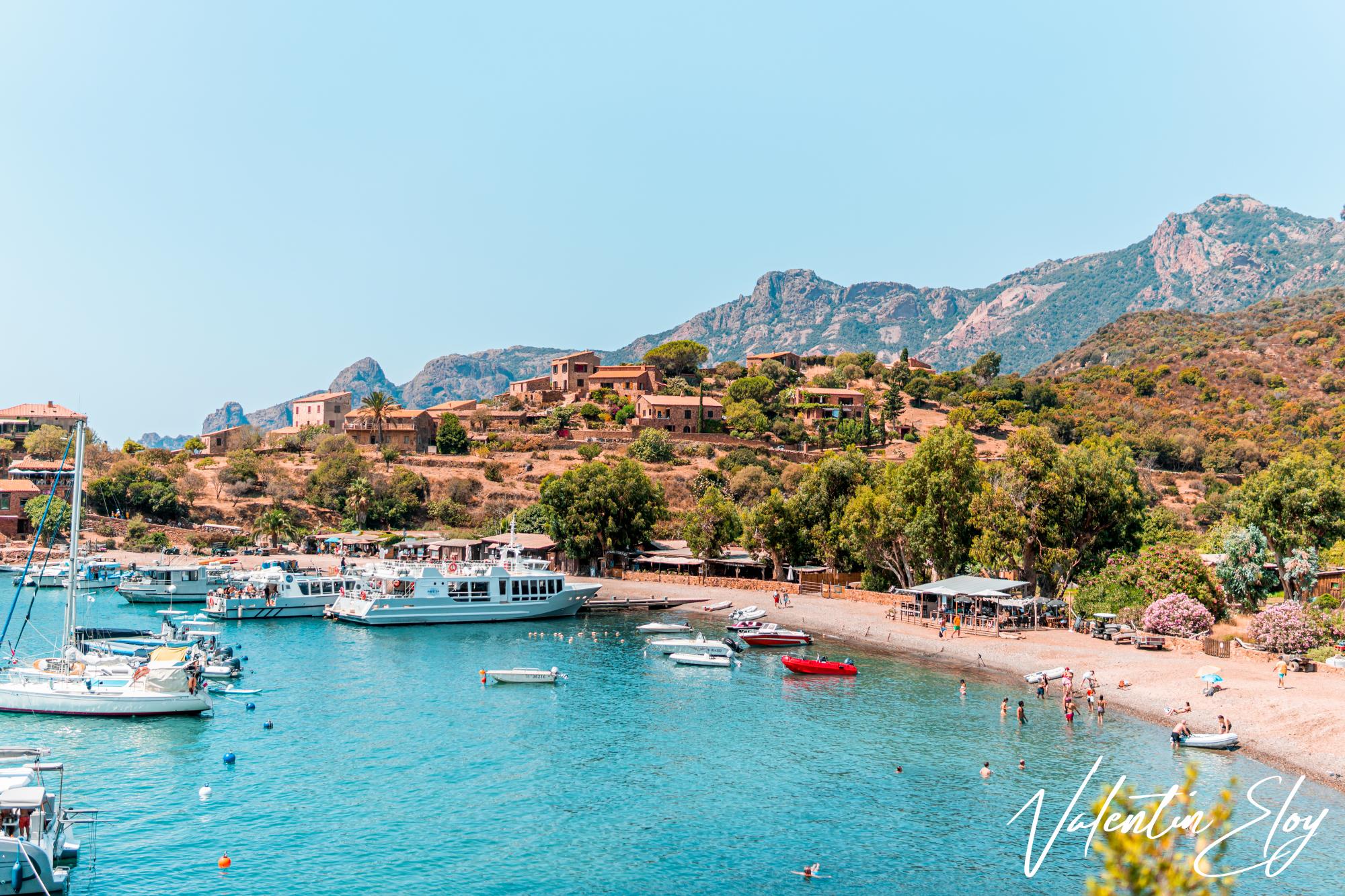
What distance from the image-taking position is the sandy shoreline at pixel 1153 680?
37.2 metres

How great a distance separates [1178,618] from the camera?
54656 mm

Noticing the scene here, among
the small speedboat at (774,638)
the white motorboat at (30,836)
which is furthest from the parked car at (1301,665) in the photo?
the white motorboat at (30,836)

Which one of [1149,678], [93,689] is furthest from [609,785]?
[1149,678]

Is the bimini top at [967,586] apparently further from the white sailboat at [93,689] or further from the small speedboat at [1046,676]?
the white sailboat at [93,689]

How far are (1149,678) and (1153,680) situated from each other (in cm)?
23

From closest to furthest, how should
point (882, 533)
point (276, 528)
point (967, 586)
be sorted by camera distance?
point (967, 586) → point (882, 533) → point (276, 528)

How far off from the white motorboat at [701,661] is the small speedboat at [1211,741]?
24268 millimetres

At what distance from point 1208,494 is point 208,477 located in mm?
121607

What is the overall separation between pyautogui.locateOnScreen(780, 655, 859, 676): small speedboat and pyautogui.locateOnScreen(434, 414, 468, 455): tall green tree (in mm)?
86372

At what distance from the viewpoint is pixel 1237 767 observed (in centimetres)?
3572

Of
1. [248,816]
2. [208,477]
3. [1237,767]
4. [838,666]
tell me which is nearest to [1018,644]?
[838,666]

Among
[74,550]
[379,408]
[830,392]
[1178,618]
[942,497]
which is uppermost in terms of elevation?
[830,392]

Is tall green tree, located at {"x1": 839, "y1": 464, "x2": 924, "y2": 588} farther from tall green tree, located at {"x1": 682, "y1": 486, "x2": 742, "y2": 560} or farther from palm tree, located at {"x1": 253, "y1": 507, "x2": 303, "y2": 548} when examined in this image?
palm tree, located at {"x1": 253, "y1": 507, "x2": 303, "y2": 548}
